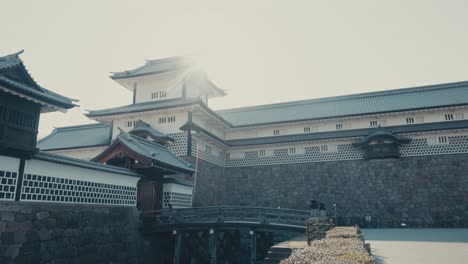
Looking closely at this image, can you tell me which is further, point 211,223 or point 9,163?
point 211,223

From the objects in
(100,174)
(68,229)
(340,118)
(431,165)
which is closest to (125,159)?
(100,174)

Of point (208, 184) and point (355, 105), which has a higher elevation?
point (355, 105)

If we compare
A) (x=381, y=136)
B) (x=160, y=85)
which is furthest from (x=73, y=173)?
(x=381, y=136)

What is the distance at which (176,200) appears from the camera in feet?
66.8

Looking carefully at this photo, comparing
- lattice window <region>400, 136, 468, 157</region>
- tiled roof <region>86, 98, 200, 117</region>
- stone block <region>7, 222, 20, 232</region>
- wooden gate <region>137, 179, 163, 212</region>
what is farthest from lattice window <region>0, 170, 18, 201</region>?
lattice window <region>400, 136, 468, 157</region>

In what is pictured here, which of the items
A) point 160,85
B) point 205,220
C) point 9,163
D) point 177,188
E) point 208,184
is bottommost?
point 205,220

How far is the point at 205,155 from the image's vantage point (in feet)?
89.7

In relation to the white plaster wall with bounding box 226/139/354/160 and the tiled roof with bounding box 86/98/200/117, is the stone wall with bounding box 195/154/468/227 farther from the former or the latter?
the tiled roof with bounding box 86/98/200/117

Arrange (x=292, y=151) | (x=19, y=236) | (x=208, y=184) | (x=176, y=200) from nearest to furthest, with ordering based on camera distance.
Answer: (x=19, y=236), (x=176, y=200), (x=208, y=184), (x=292, y=151)

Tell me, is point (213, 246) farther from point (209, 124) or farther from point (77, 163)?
point (209, 124)

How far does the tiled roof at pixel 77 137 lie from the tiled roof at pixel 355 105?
43.8 ft

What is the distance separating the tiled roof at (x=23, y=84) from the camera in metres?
11.1

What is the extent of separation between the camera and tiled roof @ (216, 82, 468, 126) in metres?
27.5

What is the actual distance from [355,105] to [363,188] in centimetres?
898
